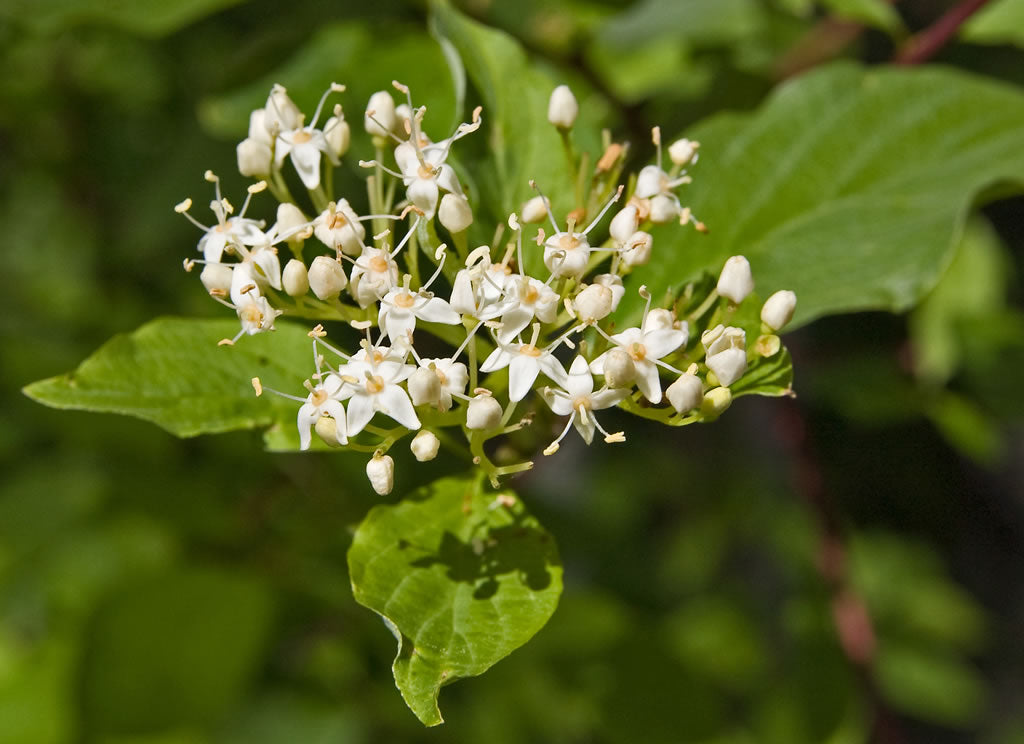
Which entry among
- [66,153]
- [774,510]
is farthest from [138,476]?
[774,510]

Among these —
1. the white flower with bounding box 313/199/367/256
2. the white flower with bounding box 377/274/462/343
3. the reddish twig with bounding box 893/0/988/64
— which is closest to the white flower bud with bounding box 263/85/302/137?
the white flower with bounding box 313/199/367/256

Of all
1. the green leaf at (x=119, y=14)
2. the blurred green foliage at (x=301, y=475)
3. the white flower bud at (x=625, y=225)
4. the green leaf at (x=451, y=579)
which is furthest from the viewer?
the blurred green foliage at (x=301, y=475)

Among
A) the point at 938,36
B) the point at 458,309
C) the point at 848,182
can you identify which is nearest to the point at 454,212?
the point at 458,309

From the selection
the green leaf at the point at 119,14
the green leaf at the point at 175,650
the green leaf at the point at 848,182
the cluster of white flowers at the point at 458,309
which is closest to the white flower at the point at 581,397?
the cluster of white flowers at the point at 458,309

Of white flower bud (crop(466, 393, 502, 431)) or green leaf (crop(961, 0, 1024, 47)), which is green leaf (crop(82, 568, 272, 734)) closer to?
white flower bud (crop(466, 393, 502, 431))

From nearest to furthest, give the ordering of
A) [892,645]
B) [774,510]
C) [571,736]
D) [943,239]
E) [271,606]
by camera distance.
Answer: [943,239] < [271,606] < [571,736] < [892,645] < [774,510]

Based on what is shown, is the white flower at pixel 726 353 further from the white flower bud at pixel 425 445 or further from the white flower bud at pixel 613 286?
the white flower bud at pixel 425 445

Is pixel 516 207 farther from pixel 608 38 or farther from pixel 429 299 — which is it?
pixel 608 38
